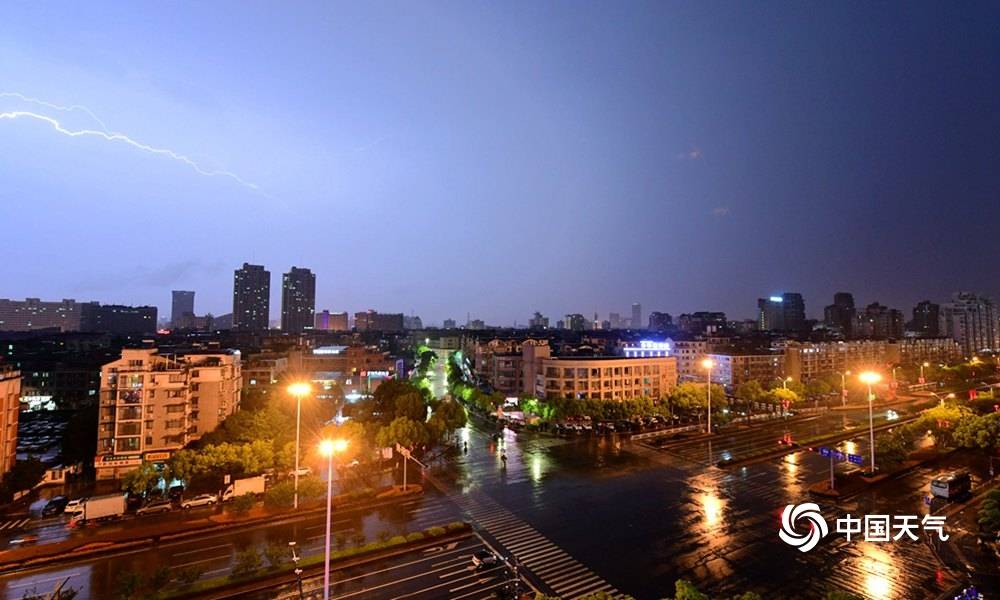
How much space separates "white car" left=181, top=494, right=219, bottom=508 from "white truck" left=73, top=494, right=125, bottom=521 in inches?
138

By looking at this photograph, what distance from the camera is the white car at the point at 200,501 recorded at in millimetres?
33375

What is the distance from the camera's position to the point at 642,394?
70.4m

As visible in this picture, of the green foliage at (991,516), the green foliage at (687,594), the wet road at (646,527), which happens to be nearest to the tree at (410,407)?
the wet road at (646,527)

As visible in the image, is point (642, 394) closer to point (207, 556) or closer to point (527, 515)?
point (527, 515)

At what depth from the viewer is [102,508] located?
1222 inches

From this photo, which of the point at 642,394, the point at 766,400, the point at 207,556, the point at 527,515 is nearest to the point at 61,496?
the point at 207,556

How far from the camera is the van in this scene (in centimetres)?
3319

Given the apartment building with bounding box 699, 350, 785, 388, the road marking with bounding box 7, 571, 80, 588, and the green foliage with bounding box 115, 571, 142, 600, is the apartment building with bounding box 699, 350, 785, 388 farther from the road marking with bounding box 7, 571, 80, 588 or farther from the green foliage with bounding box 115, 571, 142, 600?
the road marking with bounding box 7, 571, 80, 588

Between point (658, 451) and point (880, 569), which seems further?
point (658, 451)

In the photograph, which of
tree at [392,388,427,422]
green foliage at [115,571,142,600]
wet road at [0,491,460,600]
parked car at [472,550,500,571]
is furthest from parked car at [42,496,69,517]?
parked car at [472,550,500,571]

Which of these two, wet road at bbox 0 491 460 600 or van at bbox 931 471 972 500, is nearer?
wet road at bbox 0 491 460 600

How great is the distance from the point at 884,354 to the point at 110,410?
141 meters

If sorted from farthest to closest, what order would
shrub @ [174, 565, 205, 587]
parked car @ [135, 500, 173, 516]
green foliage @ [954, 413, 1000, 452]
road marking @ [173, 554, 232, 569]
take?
green foliage @ [954, 413, 1000, 452] < parked car @ [135, 500, 173, 516] < road marking @ [173, 554, 232, 569] < shrub @ [174, 565, 205, 587]

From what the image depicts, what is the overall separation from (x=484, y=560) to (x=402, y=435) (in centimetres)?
2085
